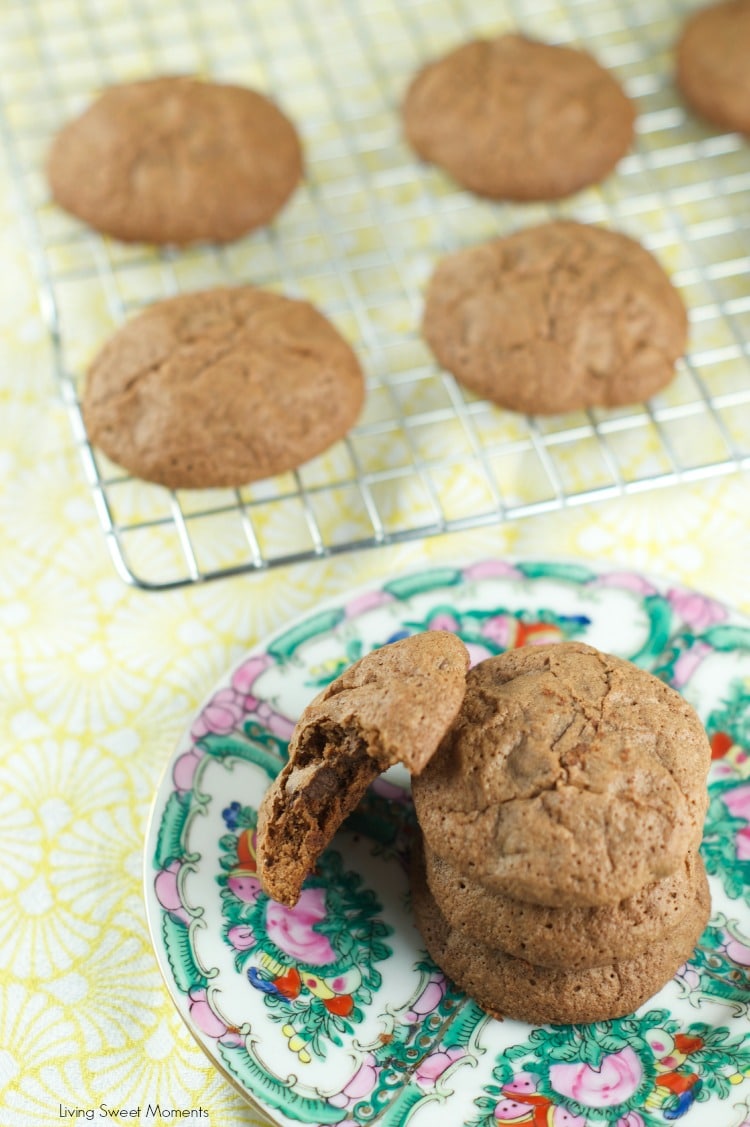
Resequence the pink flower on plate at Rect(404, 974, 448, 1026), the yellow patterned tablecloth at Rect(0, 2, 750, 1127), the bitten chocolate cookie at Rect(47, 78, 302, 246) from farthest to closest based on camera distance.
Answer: the bitten chocolate cookie at Rect(47, 78, 302, 246)
the yellow patterned tablecloth at Rect(0, 2, 750, 1127)
the pink flower on plate at Rect(404, 974, 448, 1026)

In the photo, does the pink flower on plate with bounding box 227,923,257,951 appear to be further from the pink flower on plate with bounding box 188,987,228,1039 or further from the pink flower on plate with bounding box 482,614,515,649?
the pink flower on plate with bounding box 482,614,515,649

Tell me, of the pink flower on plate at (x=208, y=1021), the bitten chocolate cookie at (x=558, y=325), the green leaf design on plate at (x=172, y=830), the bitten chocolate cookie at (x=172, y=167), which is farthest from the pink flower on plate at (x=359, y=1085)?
the bitten chocolate cookie at (x=172, y=167)

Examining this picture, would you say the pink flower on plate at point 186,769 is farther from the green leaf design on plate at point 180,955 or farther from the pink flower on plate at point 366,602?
the pink flower on plate at point 366,602

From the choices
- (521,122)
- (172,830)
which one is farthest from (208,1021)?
(521,122)

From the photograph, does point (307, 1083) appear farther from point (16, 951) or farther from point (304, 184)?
point (304, 184)

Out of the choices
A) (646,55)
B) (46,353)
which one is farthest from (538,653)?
(646,55)

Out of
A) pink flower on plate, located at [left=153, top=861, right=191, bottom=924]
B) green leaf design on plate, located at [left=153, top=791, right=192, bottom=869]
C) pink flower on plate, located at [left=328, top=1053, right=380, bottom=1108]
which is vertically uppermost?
green leaf design on plate, located at [left=153, top=791, right=192, bottom=869]

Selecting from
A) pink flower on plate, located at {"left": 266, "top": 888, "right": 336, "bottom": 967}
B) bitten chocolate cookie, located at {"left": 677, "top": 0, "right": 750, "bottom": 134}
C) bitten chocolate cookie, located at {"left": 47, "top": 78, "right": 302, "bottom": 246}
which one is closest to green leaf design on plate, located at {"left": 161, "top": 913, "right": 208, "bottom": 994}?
pink flower on plate, located at {"left": 266, "top": 888, "right": 336, "bottom": 967}

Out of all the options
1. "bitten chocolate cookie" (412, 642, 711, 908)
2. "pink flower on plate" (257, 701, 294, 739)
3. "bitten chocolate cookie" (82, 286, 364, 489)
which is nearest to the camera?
"bitten chocolate cookie" (412, 642, 711, 908)

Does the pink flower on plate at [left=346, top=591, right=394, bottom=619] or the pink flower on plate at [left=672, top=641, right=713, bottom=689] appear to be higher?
the pink flower on plate at [left=346, top=591, right=394, bottom=619]
